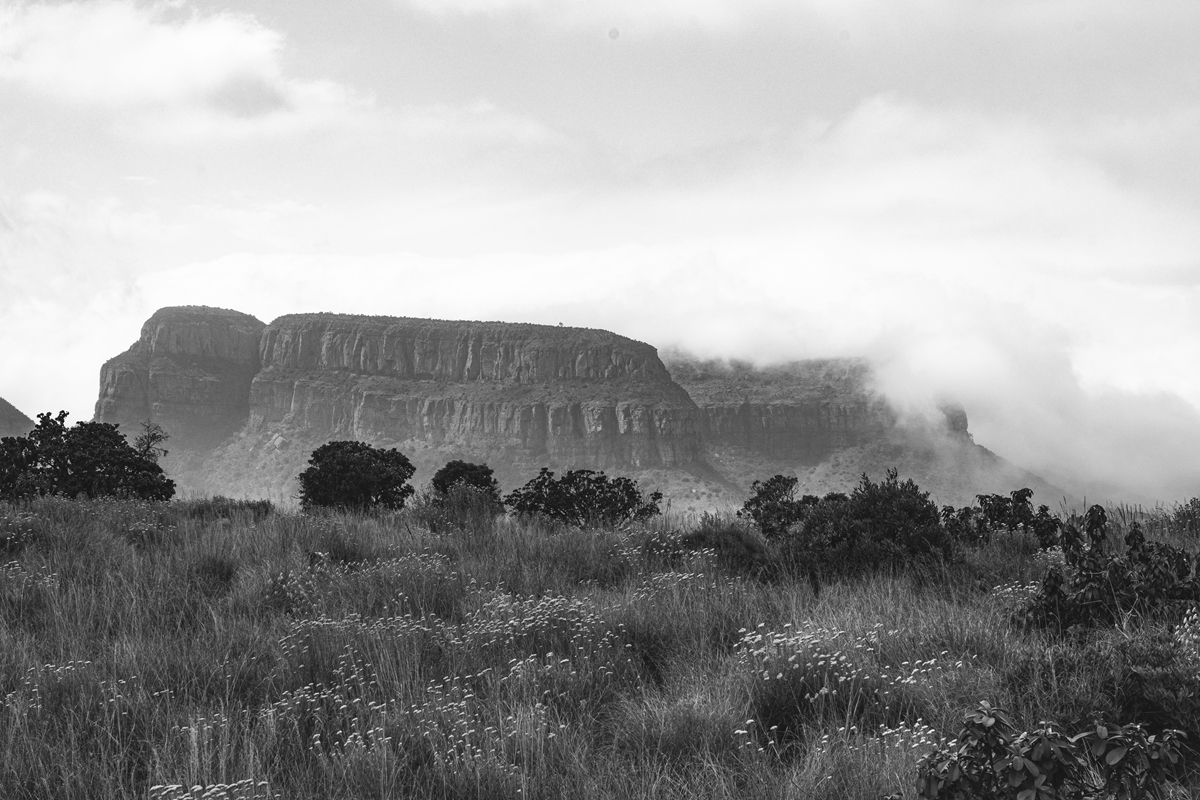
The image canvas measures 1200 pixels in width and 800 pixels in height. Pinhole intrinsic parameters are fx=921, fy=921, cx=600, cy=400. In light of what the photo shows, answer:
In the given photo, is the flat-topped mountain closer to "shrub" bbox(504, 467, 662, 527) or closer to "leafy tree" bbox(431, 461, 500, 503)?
"leafy tree" bbox(431, 461, 500, 503)

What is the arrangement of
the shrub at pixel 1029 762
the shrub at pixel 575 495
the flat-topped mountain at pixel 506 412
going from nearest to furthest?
the shrub at pixel 1029 762
the shrub at pixel 575 495
the flat-topped mountain at pixel 506 412

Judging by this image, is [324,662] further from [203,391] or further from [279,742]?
[203,391]

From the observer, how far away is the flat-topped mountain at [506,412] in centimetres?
17325

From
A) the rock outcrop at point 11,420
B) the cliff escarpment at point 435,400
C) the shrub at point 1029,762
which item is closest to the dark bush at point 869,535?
the shrub at point 1029,762

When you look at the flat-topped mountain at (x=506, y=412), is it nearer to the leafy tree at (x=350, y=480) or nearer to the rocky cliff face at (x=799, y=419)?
the rocky cliff face at (x=799, y=419)

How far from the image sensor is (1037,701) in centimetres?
479

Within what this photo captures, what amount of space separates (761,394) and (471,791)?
194 meters

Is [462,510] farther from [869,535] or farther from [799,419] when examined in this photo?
[799,419]

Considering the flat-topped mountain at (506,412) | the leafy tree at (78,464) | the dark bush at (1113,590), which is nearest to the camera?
the dark bush at (1113,590)

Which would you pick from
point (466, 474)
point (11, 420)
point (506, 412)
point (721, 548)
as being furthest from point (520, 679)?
point (506, 412)

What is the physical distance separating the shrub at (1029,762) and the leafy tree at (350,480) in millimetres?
19225

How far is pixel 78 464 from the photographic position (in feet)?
60.2

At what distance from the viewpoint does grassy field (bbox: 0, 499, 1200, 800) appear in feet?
14.3

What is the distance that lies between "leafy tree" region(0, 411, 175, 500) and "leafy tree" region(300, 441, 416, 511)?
3.22 meters
